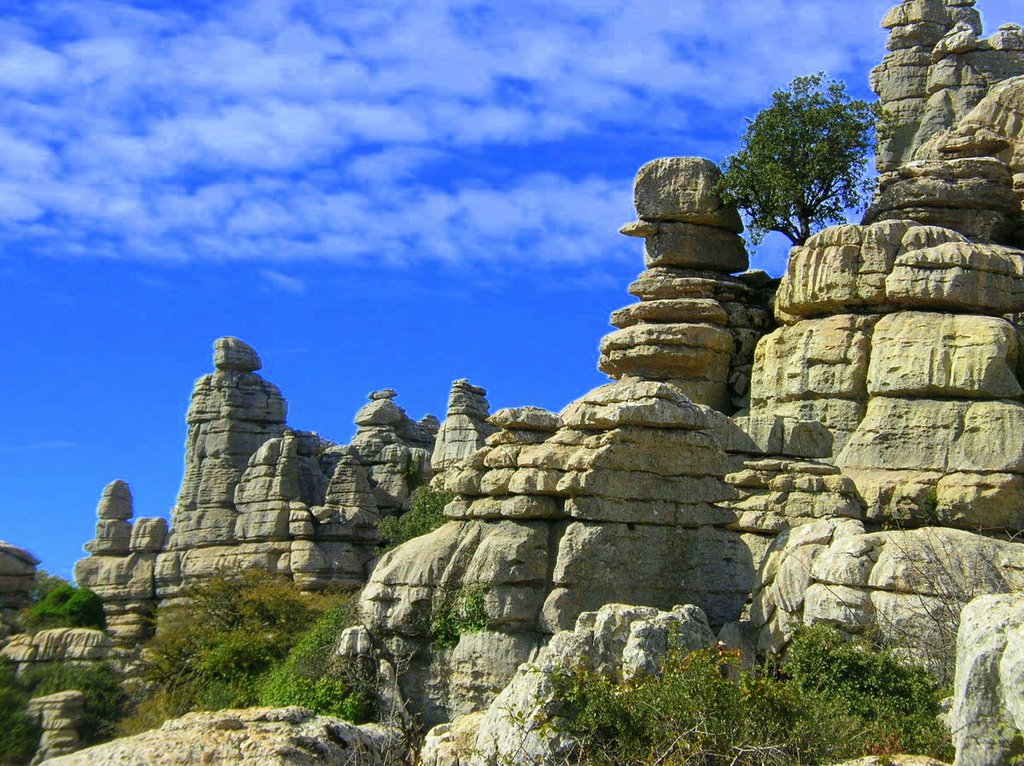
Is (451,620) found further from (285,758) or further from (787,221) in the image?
(787,221)

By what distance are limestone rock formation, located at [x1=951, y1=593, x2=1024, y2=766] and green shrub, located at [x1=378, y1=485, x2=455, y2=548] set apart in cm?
2224

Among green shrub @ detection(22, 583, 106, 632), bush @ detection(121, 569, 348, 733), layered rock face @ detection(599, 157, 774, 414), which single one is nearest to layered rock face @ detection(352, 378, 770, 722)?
bush @ detection(121, 569, 348, 733)

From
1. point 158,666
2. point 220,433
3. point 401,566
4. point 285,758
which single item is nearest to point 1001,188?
point 401,566

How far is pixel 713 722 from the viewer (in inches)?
531

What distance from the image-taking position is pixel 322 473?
171 feet

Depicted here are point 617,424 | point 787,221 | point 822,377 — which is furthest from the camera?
point 787,221

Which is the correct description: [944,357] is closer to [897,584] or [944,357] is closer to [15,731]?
[897,584]

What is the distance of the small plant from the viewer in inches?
837

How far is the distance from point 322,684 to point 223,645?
24.2ft

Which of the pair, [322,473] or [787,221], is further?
[322,473]

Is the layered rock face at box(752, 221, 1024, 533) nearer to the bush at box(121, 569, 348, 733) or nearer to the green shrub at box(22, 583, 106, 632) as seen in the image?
the bush at box(121, 569, 348, 733)

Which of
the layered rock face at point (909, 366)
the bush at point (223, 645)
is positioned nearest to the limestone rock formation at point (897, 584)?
the layered rock face at point (909, 366)

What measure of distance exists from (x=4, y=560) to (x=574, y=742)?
38.3m

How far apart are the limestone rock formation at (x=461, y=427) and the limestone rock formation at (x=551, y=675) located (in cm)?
2724
